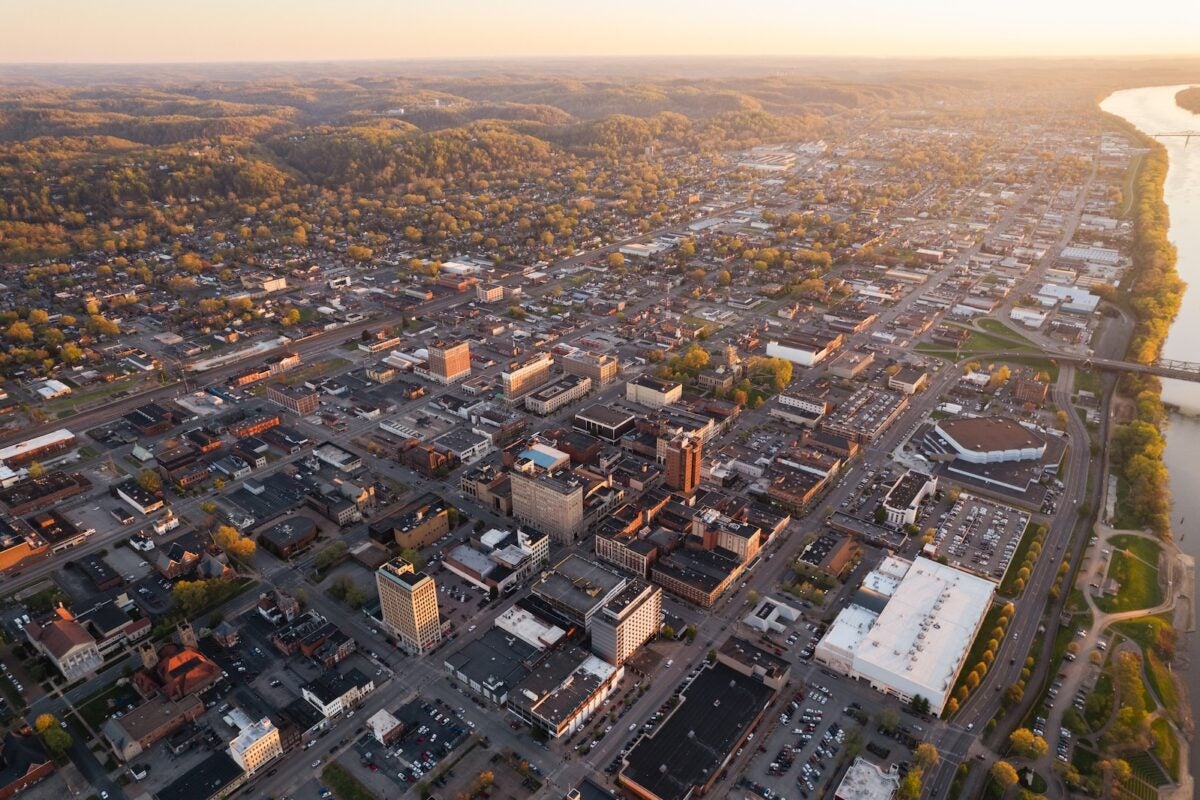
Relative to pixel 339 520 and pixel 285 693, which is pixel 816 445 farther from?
pixel 285 693

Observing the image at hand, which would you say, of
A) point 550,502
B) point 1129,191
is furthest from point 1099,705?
point 1129,191

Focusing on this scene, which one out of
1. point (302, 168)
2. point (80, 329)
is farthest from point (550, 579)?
point (302, 168)

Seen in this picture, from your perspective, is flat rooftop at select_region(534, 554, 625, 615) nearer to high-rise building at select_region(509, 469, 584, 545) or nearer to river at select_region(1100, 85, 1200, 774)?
high-rise building at select_region(509, 469, 584, 545)

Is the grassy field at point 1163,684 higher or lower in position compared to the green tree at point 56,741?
lower

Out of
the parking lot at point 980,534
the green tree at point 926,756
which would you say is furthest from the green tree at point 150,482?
the parking lot at point 980,534

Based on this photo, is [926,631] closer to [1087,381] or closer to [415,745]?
[415,745]

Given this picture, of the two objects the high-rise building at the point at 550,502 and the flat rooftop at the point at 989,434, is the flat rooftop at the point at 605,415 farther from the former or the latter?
the flat rooftop at the point at 989,434
